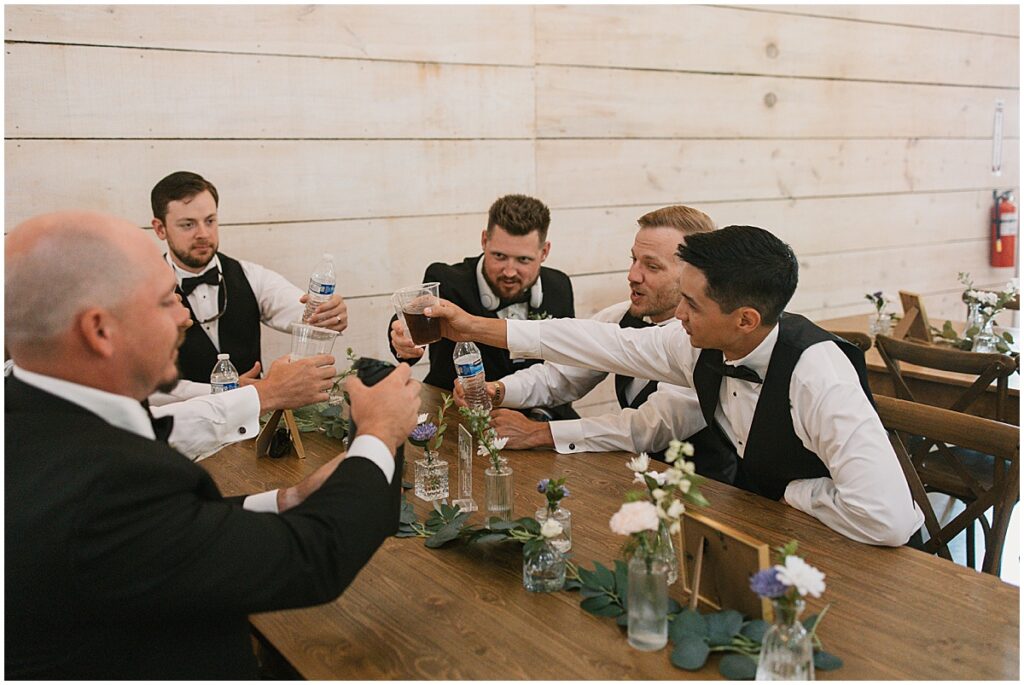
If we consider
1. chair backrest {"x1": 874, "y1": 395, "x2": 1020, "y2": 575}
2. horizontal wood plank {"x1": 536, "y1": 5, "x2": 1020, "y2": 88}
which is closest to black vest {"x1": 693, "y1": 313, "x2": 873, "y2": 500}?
chair backrest {"x1": 874, "y1": 395, "x2": 1020, "y2": 575}

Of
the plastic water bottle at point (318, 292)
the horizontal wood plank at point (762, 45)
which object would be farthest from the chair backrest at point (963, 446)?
the horizontal wood plank at point (762, 45)

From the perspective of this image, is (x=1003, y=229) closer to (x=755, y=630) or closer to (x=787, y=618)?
(x=755, y=630)

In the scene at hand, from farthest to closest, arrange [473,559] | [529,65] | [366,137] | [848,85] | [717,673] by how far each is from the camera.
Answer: [848,85] < [529,65] < [366,137] < [473,559] < [717,673]

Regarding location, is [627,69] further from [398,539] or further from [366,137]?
[398,539]

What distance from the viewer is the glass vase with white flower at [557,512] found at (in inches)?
68.4

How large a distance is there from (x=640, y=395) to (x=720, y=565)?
1454 mm

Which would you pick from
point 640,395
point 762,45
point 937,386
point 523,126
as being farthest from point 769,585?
point 762,45

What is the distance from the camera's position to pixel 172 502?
1237mm

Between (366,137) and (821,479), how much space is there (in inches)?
100

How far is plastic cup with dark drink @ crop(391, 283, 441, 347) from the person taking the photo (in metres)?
2.52

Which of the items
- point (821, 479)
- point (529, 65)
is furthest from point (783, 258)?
point (529, 65)

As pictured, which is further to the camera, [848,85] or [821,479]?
[848,85]

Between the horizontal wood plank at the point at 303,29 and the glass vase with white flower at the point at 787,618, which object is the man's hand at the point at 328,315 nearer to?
the horizontal wood plank at the point at 303,29

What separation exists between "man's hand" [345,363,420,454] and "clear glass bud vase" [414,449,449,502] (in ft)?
1.91
